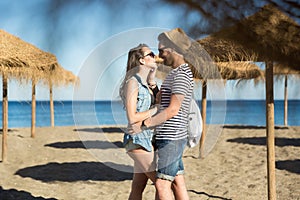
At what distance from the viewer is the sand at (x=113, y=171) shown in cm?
488

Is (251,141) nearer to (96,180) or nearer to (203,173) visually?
(203,173)

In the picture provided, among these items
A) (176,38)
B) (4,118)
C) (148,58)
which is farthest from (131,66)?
(4,118)

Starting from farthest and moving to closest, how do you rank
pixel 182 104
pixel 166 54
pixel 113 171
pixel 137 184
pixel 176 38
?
1. pixel 113 171
2. pixel 137 184
3. pixel 182 104
4. pixel 166 54
5. pixel 176 38

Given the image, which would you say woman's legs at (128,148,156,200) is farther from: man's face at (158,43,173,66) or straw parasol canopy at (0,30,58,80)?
straw parasol canopy at (0,30,58,80)

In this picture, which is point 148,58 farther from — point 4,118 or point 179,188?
point 4,118

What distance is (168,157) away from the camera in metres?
2.34

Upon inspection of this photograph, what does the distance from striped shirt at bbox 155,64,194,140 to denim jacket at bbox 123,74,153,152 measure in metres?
0.06

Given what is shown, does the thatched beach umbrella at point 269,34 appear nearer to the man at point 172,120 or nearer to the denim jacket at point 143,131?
the man at point 172,120

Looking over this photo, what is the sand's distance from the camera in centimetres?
488

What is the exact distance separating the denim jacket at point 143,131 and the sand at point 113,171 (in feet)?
3.84

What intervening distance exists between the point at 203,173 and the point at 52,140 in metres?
4.55

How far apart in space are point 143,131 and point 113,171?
3.97 metres

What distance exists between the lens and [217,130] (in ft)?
9.62

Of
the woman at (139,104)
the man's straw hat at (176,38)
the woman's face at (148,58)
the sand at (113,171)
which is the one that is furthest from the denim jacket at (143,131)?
the sand at (113,171)
